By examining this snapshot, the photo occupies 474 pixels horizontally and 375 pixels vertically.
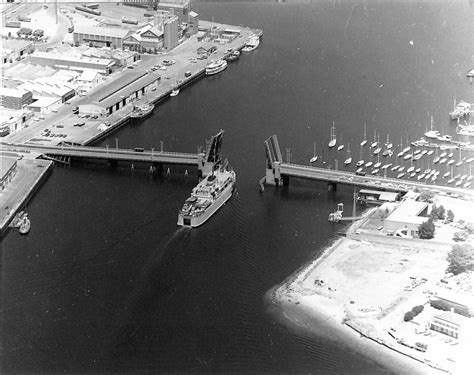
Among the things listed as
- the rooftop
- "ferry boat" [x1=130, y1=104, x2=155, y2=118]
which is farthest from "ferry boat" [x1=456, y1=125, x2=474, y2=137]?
"ferry boat" [x1=130, y1=104, x2=155, y2=118]

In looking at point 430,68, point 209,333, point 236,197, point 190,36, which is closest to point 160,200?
point 236,197

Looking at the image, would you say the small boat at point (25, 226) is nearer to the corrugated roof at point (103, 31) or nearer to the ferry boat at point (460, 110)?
the ferry boat at point (460, 110)

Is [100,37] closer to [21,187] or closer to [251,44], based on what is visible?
[251,44]

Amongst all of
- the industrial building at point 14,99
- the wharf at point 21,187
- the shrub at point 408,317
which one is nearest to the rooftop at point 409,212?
the shrub at point 408,317

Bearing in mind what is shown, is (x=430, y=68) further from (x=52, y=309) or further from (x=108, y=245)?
(x=52, y=309)

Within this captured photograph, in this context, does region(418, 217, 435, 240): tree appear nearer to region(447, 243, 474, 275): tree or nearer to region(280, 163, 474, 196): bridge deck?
region(447, 243, 474, 275): tree
